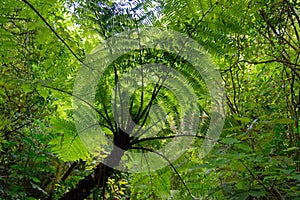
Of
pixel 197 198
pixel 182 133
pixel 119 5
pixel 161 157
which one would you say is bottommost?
pixel 197 198

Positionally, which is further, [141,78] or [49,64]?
[49,64]

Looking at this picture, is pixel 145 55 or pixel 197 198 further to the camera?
pixel 197 198

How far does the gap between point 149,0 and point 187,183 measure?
2.43 ft

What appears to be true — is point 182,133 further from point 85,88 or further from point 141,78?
point 85,88

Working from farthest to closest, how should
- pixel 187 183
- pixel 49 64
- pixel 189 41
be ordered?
1. pixel 49 64
2. pixel 187 183
3. pixel 189 41

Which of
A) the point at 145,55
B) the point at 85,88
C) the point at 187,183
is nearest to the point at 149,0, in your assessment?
the point at 145,55

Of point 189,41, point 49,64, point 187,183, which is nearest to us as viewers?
point 189,41

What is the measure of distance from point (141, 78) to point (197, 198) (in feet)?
1.85

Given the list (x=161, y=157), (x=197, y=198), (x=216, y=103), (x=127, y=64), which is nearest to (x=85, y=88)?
(x=127, y=64)

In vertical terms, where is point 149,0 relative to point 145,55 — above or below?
above

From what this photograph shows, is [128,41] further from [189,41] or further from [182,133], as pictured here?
[182,133]

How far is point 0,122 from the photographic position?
121cm

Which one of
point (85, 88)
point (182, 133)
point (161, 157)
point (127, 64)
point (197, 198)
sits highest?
point (127, 64)

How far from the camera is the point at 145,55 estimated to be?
1.08m
